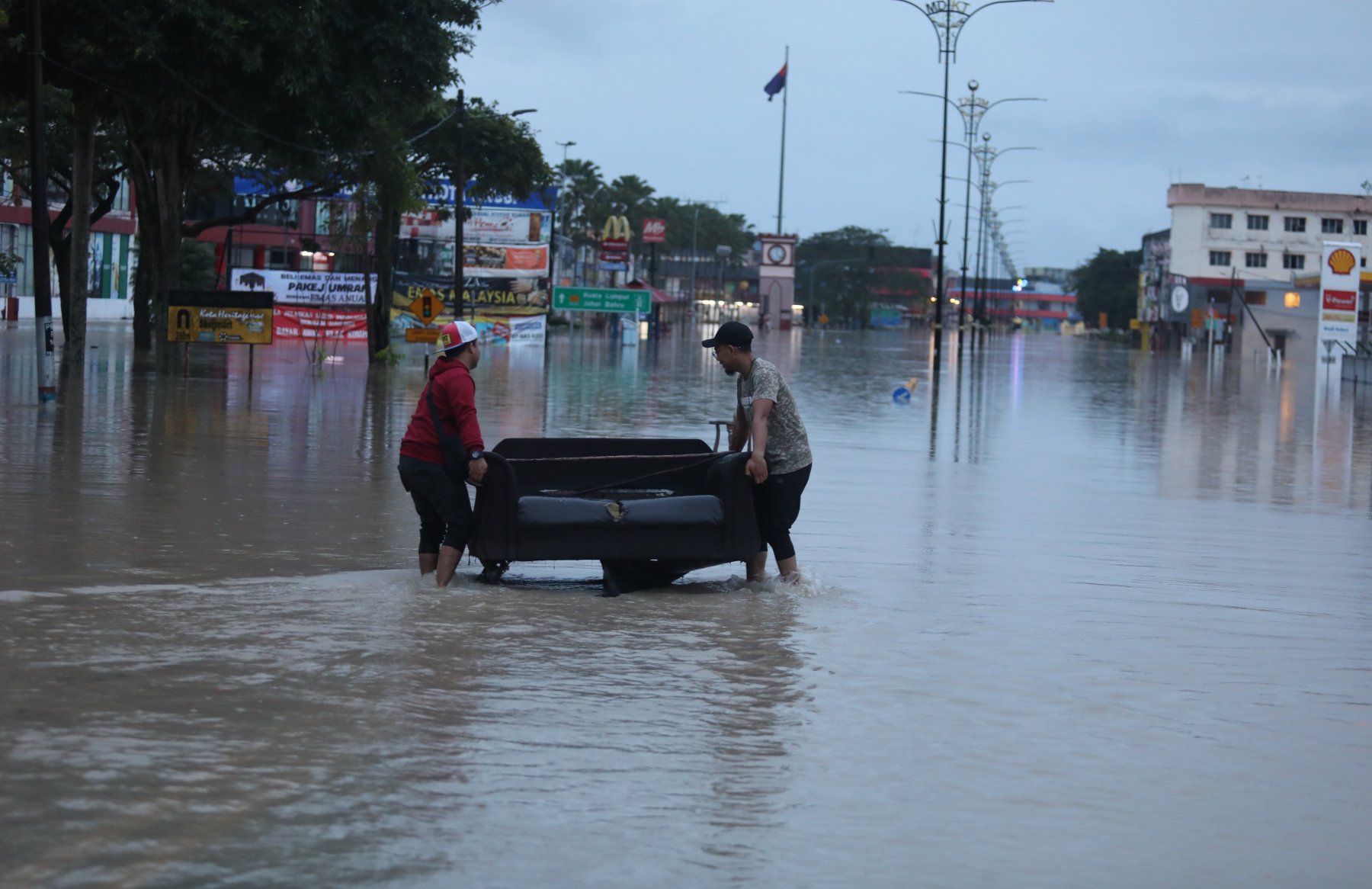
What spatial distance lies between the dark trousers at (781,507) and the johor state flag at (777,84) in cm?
7766

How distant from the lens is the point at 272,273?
52875 mm

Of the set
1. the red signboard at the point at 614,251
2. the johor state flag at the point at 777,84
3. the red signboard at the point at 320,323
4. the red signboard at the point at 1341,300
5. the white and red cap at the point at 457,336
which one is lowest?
the white and red cap at the point at 457,336

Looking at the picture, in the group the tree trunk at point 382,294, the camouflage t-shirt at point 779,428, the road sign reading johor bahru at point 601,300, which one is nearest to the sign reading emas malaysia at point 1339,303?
the road sign reading johor bahru at point 601,300

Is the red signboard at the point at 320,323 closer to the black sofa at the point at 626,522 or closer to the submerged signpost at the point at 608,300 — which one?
the submerged signpost at the point at 608,300

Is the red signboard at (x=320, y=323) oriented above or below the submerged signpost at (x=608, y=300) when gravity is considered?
below

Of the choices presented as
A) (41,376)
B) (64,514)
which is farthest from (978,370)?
(64,514)

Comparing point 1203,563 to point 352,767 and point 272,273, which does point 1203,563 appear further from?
point 272,273

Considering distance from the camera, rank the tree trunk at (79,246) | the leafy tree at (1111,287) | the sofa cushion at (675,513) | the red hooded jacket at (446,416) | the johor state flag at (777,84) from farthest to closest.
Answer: the leafy tree at (1111,287) → the johor state flag at (777,84) → the tree trunk at (79,246) → the sofa cushion at (675,513) → the red hooded jacket at (446,416)

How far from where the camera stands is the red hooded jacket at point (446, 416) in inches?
360

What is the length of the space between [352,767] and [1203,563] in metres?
7.56

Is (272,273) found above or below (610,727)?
above

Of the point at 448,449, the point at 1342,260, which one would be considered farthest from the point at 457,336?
the point at 1342,260

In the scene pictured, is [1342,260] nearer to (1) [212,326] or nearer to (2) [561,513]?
(1) [212,326]

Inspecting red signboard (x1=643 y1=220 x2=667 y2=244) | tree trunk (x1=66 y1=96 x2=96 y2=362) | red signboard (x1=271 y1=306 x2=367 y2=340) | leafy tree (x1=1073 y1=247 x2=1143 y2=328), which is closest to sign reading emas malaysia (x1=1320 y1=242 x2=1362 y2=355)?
red signboard (x1=271 y1=306 x2=367 y2=340)
